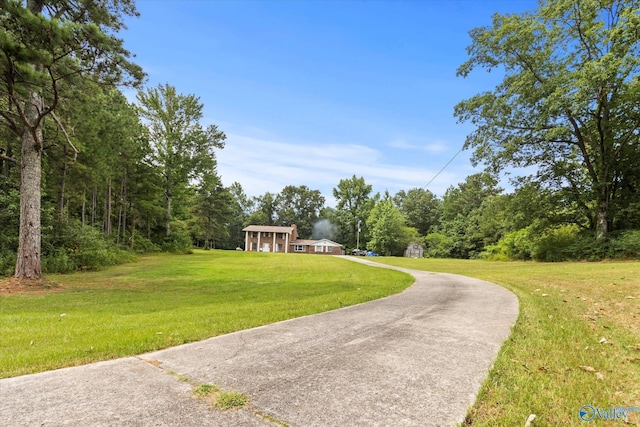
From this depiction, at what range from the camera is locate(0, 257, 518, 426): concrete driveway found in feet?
7.37

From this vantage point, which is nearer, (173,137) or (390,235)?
(173,137)

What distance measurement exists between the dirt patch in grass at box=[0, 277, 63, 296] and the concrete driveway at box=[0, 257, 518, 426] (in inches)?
317

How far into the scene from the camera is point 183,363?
3252 millimetres

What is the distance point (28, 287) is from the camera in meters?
9.31

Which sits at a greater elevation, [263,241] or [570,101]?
[570,101]

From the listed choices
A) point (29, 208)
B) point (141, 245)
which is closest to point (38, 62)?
point (29, 208)

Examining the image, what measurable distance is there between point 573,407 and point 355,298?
5.15 m

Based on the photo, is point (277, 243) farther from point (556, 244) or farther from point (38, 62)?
point (38, 62)

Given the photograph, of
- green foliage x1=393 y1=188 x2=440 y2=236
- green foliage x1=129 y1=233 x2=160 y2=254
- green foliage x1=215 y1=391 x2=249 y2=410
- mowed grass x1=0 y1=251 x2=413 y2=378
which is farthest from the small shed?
green foliage x1=215 y1=391 x2=249 y2=410

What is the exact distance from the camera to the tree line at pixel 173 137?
940 centimetres

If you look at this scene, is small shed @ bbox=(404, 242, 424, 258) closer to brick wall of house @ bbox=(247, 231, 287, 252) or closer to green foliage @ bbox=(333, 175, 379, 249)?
green foliage @ bbox=(333, 175, 379, 249)

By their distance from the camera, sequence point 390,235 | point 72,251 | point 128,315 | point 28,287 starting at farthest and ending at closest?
1. point 390,235
2. point 72,251
3. point 28,287
4. point 128,315
